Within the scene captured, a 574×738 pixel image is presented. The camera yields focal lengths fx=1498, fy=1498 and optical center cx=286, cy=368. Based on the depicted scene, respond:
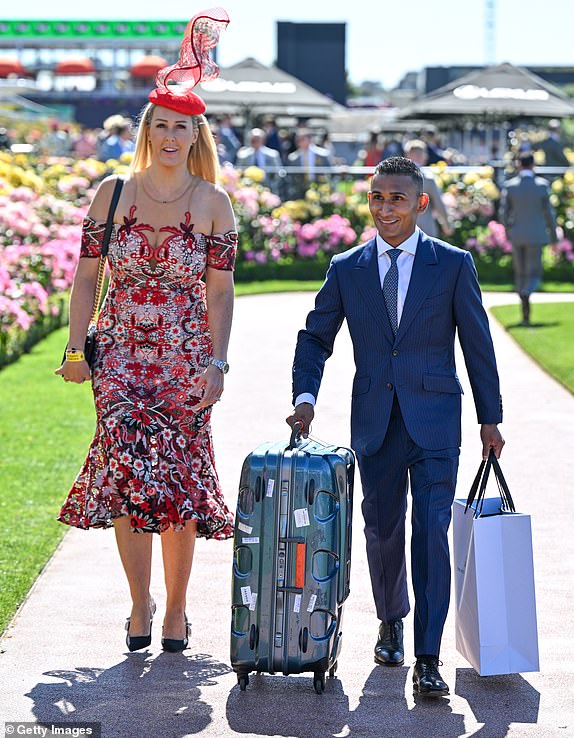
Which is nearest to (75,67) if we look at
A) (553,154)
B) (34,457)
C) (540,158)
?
(540,158)

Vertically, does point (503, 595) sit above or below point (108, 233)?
below

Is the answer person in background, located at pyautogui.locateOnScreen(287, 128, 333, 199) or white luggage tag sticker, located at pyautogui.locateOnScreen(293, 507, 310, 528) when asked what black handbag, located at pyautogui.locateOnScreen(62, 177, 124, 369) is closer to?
white luggage tag sticker, located at pyautogui.locateOnScreen(293, 507, 310, 528)

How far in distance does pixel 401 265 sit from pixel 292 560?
103 cm

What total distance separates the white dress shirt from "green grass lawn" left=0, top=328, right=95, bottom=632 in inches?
56.9

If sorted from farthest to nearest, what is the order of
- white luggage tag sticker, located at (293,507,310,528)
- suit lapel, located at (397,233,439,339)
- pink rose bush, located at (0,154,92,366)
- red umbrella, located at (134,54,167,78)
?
red umbrella, located at (134,54,167,78), pink rose bush, located at (0,154,92,366), suit lapel, located at (397,233,439,339), white luggage tag sticker, located at (293,507,310,528)

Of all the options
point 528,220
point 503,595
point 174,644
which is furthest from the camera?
point 528,220

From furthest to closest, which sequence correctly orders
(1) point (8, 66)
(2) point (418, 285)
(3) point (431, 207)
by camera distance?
(1) point (8, 66), (3) point (431, 207), (2) point (418, 285)

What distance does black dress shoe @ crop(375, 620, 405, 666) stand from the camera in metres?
4.96

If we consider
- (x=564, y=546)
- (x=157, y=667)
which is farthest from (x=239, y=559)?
(x=564, y=546)

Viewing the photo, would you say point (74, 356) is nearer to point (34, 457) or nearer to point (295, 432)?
point (295, 432)

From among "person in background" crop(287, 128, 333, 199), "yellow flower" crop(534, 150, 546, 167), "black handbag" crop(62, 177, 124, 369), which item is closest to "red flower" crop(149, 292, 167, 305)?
"black handbag" crop(62, 177, 124, 369)

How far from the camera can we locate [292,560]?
454cm

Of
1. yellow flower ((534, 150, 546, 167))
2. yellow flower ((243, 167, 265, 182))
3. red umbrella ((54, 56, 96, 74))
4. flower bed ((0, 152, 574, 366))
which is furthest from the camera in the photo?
red umbrella ((54, 56, 96, 74))

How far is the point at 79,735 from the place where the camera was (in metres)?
4.20
